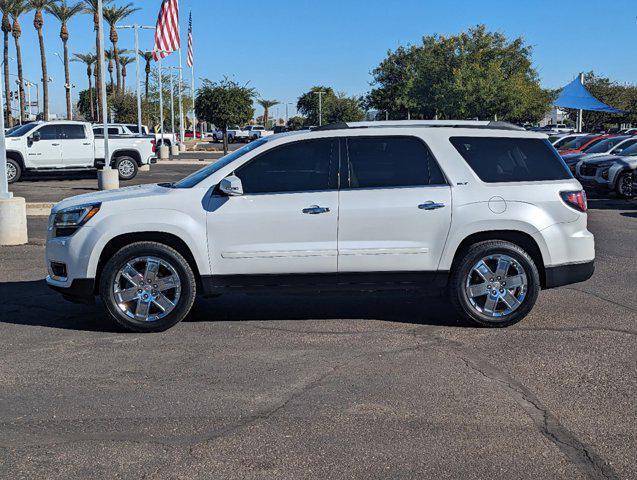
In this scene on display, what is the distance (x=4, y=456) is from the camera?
4.50 metres

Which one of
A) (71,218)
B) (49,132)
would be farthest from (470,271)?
(49,132)

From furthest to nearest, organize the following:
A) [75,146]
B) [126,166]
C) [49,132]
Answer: [126,166]
[75,146]
[49,132]

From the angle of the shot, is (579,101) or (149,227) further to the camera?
(579,101)

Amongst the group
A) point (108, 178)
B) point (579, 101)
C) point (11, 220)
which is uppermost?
point (579, 101)

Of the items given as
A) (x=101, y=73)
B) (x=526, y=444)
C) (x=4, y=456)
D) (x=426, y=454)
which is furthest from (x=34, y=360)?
(x=101, y=73)

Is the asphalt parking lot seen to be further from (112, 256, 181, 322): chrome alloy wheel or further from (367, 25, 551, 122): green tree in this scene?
(367, 25, 551, 122): green tree

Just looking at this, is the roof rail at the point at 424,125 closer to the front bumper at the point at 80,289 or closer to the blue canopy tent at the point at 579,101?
the front bumper at the point at 80,289

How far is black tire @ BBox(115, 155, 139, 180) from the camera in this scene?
2792 cm

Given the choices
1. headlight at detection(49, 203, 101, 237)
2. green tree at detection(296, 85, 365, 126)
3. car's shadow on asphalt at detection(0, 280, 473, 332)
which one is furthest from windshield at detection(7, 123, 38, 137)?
green tree at detection(296, 85, 365, 126)

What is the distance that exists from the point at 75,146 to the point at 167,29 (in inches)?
374

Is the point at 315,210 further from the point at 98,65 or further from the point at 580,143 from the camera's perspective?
the point at 98,65

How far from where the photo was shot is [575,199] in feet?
25.0

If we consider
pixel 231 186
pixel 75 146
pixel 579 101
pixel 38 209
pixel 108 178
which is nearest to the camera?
pixel 231 186

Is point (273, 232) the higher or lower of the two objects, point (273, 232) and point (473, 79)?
the lower
